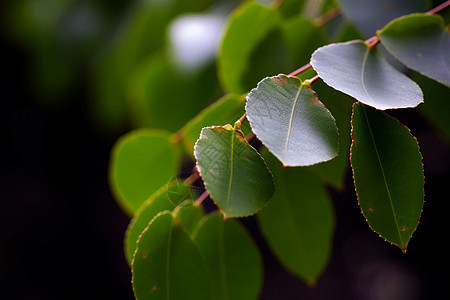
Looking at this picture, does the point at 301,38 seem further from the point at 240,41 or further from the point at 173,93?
the point at 173,93

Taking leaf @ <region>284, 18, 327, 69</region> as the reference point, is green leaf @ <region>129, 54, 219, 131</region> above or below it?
below

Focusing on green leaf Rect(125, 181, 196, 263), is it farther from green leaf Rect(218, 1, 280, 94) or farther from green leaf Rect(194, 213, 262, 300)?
green leaf Rect(218, 1, 280, 94)

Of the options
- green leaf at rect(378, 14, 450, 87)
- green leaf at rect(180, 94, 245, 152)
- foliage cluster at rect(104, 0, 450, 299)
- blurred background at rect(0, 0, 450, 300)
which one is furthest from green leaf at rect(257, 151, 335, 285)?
blurred background at rect(0, 0, 450, 300)

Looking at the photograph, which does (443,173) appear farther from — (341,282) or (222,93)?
(222,93)

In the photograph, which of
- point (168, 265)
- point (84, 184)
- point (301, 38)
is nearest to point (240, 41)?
point (301, 38)

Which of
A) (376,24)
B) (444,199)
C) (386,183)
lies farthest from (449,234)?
(386,183)
